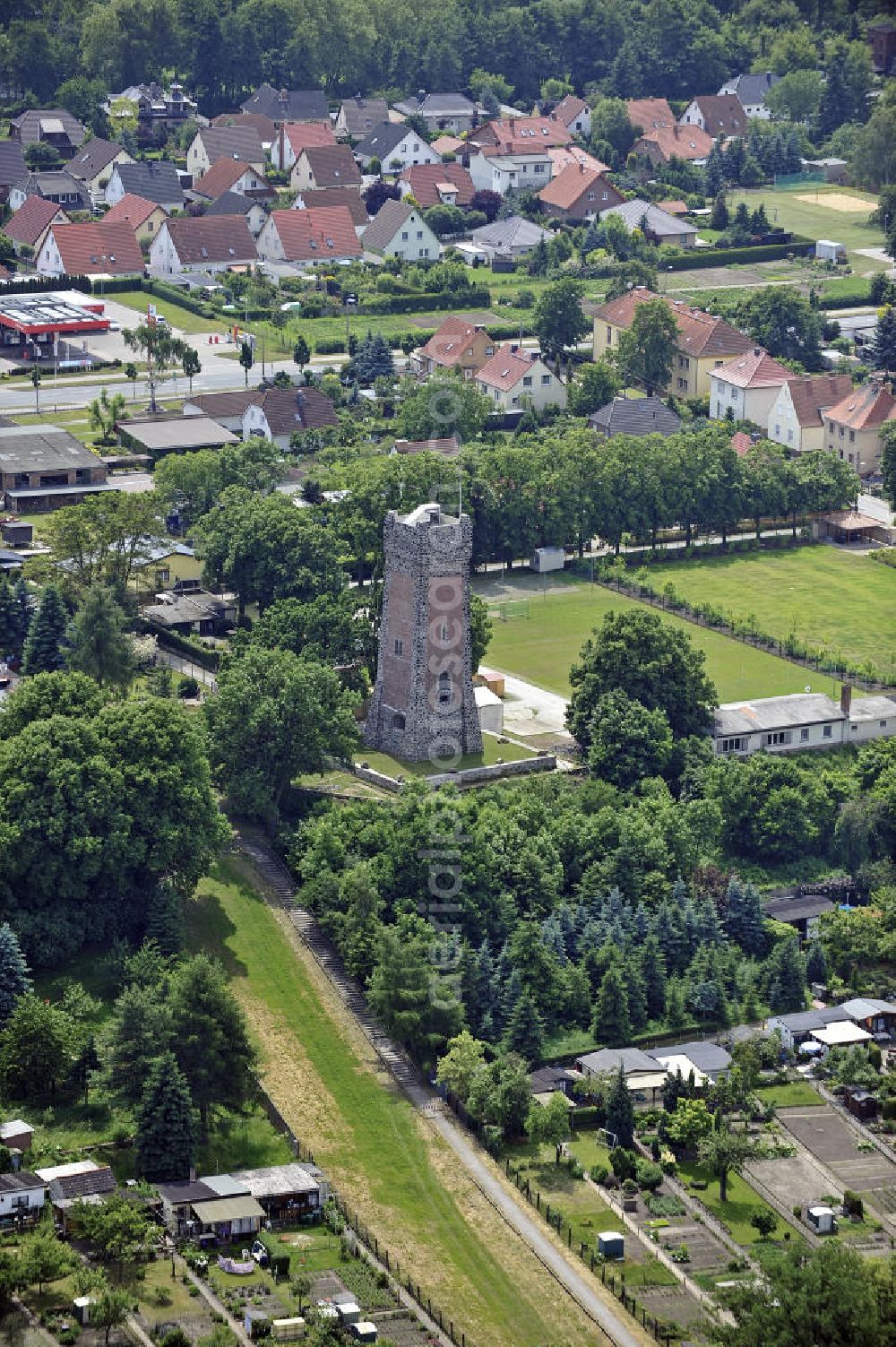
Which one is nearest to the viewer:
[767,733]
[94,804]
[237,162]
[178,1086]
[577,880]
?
[178,1086]

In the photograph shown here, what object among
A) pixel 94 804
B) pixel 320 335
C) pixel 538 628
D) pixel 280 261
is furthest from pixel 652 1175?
pixel 280 261

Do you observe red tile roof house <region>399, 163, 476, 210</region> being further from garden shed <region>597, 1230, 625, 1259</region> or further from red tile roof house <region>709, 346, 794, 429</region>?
garden shed <region>597, 1230, 625, 1259</region>

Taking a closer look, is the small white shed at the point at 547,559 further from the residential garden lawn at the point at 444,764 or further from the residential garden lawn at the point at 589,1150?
the residential garden lawn at the point at 589,1150

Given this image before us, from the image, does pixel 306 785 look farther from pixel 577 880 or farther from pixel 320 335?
pixel 320 335

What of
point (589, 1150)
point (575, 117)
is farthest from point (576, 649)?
point (575, 117)

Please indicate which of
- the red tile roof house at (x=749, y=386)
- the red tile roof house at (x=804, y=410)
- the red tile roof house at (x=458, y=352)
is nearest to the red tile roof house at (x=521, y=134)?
the red tile roof house at (x=458, y=352)

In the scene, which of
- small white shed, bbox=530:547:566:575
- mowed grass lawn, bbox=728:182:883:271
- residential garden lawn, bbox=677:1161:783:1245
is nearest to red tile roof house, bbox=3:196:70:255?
mowed grass lawn, bbox=728:182:883:271

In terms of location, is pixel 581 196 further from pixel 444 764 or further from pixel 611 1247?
pixel 611 1247
